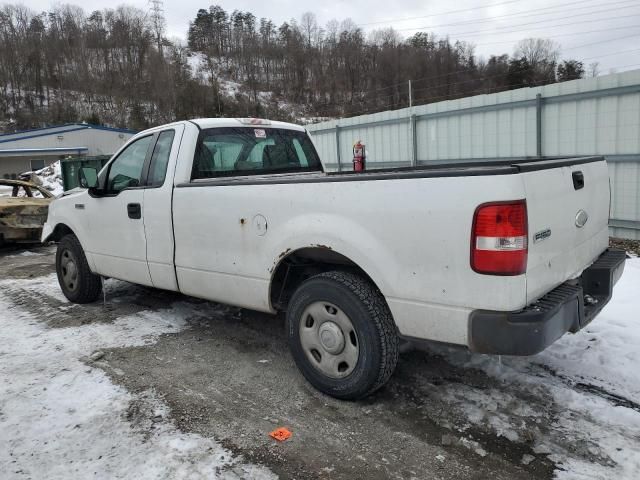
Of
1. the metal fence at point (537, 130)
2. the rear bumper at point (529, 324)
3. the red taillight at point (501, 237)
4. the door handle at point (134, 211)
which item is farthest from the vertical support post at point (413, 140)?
the red taillight at point (501, 237)

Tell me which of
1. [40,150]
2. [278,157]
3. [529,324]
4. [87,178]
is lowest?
[529,324]

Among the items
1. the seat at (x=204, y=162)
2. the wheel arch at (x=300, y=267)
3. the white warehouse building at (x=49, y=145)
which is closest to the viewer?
the wheel arch at (x=300, y=267)

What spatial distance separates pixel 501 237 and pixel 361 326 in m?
1.00

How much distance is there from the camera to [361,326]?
3045 millimetres

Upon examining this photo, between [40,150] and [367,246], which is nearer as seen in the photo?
[367,246]

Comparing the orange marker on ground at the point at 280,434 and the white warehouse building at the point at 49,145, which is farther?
the white warehouse building at the point at 49,145

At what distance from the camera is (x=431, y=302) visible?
2.78 meters

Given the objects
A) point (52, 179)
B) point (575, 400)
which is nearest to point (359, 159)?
point (575, 400)

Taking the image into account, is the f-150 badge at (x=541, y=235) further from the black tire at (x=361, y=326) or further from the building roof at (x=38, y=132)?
the building roof at (x=38, y=132)

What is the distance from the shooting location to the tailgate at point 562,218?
8.62 ft

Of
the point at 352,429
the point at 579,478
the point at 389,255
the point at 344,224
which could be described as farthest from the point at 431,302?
the point at 579,478

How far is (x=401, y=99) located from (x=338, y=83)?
19.1 m

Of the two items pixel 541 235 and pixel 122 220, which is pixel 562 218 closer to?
pixel 541 235

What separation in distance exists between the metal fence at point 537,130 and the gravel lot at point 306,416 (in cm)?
577
